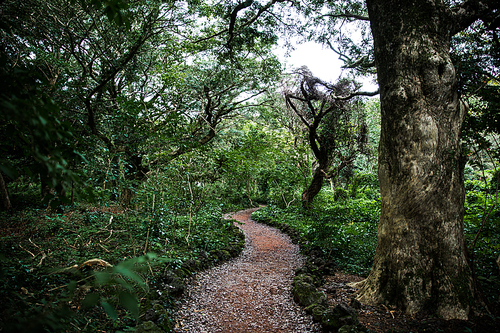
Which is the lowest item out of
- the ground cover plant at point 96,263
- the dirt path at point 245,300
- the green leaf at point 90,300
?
the dirt path at point 245,300

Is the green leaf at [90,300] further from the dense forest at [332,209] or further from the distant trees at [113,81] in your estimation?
the distant trees at [113,81]

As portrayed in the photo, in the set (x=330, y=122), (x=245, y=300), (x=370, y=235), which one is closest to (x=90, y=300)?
(x=245, y=300)

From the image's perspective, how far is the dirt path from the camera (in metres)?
3.08

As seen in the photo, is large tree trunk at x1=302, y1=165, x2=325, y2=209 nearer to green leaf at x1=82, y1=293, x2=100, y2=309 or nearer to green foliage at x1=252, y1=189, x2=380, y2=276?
green foliage at x1=252, y1=189, x2=380, y2=276

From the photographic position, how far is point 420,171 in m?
2.93

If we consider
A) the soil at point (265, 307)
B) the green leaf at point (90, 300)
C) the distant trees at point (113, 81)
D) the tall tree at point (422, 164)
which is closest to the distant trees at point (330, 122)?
the distant trees at point (113, 81)

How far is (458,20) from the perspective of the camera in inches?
127

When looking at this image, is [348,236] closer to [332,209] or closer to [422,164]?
[332,209]

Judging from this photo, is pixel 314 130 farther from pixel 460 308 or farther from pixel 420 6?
pixel 460 308

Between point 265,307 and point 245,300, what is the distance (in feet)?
1.22

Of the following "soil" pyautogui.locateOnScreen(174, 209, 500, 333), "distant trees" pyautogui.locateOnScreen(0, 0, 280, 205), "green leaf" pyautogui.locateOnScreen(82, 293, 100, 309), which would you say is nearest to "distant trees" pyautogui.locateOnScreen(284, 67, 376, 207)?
"distant trees" pyautogui.locateOnScreen(0, 0, 280, 205)

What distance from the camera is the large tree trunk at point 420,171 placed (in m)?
2.76

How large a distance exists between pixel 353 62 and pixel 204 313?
7482mm

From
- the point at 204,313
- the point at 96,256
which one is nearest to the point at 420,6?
the point at 204,313
